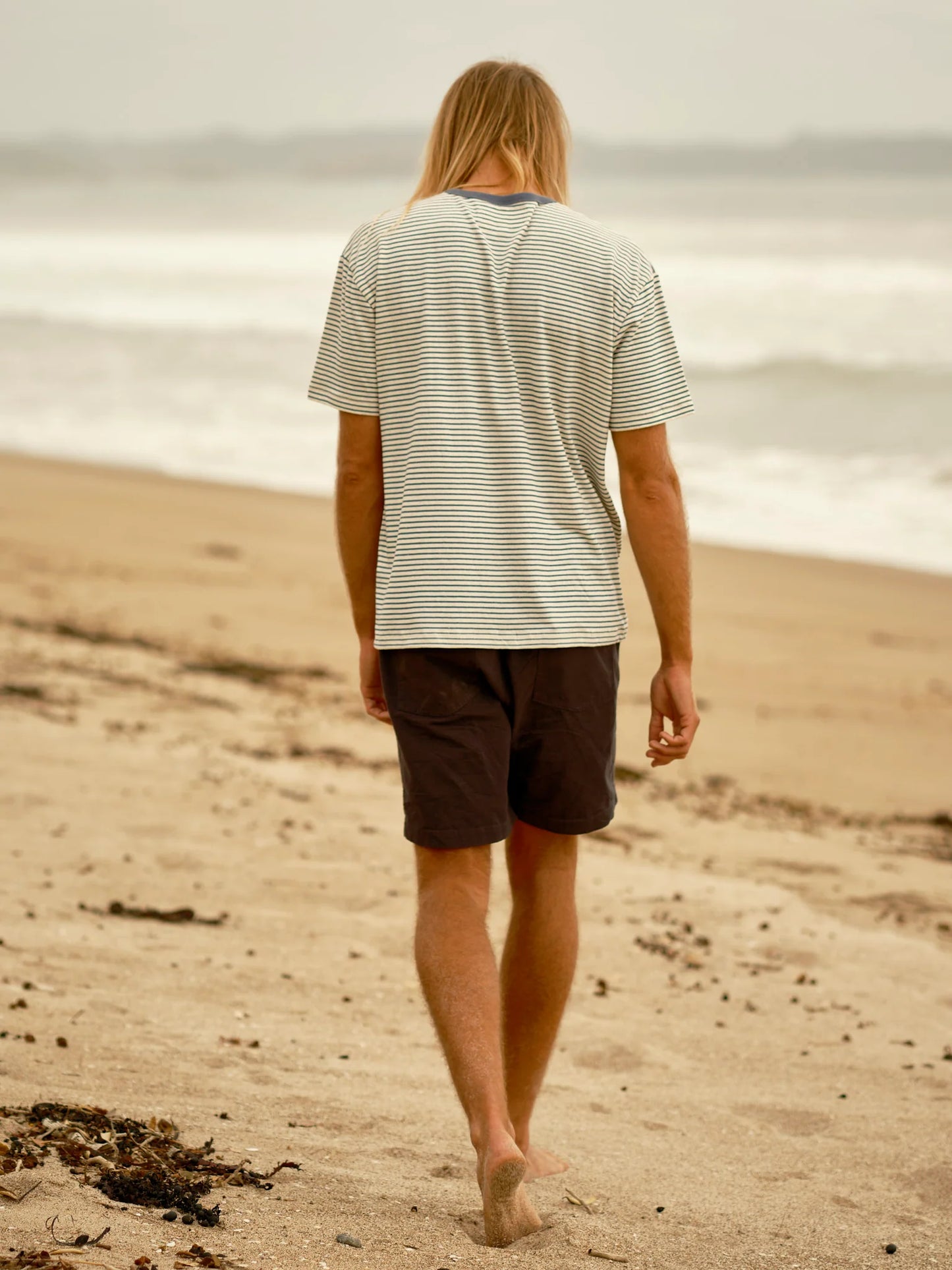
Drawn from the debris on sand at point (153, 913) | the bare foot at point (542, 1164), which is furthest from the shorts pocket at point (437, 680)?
the debris on sand at point (153, 913)

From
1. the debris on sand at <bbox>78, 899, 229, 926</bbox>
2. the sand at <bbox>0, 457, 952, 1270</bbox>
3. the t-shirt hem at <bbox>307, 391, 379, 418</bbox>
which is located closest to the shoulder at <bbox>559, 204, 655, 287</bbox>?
the t-shirt hem at <bbox>307, 391, 379, 418</bbox>

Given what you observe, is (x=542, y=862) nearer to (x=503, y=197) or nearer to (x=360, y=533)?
(x=360, y=533)

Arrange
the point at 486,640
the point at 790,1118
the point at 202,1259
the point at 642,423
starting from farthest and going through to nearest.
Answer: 1. the point at 790,1118
2. the point at 642,423
3. the point at 486,640
4. the point at 202,1259

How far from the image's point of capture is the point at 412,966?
152 inches

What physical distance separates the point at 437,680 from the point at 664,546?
0.47 m

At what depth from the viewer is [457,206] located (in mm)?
2332

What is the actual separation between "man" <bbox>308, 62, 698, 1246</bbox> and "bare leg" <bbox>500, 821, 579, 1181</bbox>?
9 cm

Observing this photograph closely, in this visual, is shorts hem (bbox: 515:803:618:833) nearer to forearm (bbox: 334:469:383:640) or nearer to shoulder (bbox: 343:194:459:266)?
forearm (bbox: 334:469:383:640)

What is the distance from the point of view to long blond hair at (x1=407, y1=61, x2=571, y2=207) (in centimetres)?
240

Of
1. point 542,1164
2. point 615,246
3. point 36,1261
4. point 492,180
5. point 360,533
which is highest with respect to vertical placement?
point 492,180

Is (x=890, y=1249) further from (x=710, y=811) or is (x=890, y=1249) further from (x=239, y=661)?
(x=239, y=661)

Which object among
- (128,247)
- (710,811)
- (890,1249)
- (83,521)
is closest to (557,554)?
(890,1249)

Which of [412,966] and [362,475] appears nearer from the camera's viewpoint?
[362,475]

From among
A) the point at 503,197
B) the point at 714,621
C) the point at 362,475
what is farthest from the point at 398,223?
the point at 714,621
